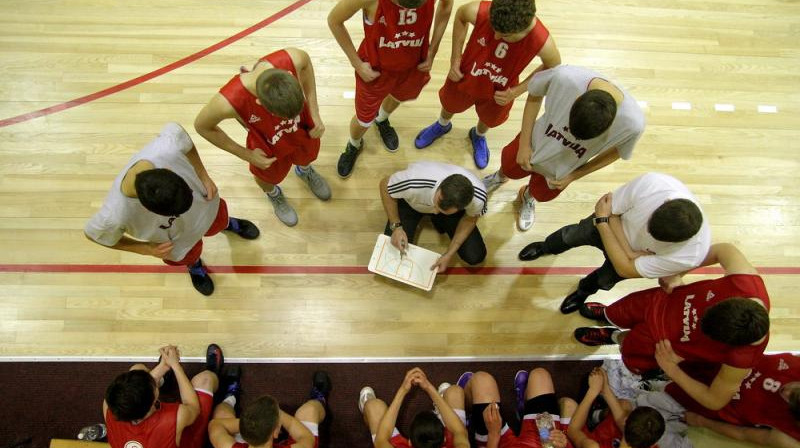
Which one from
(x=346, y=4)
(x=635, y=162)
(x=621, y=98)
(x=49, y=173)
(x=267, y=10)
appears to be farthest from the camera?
(x=267, y=10)

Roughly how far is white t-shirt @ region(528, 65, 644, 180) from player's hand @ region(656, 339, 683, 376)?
1101 millimetres

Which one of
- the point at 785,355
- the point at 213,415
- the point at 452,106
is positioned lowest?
the point at 213,415

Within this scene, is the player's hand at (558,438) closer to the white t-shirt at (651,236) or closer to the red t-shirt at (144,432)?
the white t-shirt at (651,236)

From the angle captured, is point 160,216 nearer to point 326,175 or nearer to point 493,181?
point 326,175

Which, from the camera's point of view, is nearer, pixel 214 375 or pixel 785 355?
pixel 785 355

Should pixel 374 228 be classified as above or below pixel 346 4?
below

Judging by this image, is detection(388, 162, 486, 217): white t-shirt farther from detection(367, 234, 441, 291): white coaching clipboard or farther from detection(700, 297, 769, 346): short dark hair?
detection(700, 297, 769, 346): short dark hair

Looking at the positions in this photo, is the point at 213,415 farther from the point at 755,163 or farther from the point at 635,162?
the point at 755,163

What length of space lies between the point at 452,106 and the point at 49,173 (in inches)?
129

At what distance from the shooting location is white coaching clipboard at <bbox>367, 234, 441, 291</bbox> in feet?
11.1

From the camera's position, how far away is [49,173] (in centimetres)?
369

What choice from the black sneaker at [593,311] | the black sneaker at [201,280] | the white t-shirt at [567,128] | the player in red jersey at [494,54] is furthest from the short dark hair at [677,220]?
the black sneaker at [201,280]

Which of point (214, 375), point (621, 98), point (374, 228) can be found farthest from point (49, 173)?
point (621, 98)

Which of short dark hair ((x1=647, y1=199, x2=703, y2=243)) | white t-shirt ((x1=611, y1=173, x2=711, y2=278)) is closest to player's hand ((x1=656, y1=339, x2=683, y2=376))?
white t-shirt ((x1=611, y1=173, x2=711, y2=278))
